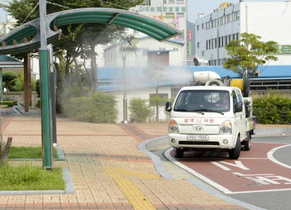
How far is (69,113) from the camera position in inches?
1348

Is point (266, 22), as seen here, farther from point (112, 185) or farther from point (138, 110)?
point (112, 185)

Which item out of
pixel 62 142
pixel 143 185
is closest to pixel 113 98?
pixel 62 142

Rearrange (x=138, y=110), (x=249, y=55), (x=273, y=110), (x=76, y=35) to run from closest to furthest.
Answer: (x=273, y=110)
(x=138, y=110)
(x=76, y=35)
(x=249, y=55)

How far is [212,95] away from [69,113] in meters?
18.3

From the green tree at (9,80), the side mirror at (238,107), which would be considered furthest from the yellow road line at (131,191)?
the green tree at (9,80)

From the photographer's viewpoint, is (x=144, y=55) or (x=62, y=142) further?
(x=144, y=55)

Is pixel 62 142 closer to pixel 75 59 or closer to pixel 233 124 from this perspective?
pixel 233 124

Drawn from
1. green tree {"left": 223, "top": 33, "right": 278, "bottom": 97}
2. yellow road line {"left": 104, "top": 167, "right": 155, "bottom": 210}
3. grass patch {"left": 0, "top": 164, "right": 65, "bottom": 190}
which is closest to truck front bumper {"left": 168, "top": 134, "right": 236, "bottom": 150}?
yellow road line {"left": 104, "top": 167, "right": 155, "bottom": 210}

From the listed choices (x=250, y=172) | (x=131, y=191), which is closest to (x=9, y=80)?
(x=250, y=172)

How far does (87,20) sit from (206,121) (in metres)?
3.90

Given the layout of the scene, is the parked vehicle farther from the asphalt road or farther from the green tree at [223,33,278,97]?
the green tree at [223,33,278,97]

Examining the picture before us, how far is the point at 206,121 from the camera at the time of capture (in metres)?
16.0

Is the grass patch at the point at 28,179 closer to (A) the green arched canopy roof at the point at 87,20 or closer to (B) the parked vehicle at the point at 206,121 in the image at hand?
(A) the green arched canopy roof at the point at 87,20

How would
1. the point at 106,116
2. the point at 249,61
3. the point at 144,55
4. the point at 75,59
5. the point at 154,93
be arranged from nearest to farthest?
the point at 144,55 < the point at 106,116 < the point at 154,93 < the point at 75,59 < the point at 249,61
